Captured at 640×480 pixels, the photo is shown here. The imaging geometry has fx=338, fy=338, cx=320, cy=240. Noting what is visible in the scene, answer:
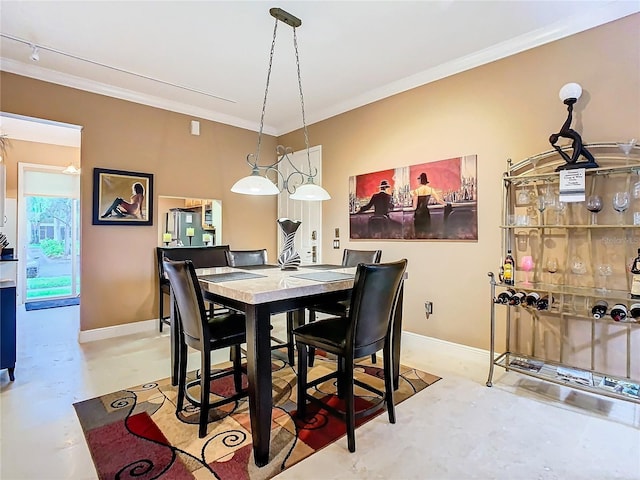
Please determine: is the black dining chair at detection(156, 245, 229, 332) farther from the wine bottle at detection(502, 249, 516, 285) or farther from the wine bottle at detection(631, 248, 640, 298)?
the wine bottle at detection(631, 248, 640, 298)

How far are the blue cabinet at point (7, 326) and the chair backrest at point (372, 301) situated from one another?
9.07 ft

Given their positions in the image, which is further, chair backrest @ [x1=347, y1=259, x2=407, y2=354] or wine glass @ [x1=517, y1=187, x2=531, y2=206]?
wine glass @ [x1=517, y1=187, x2=531, y2=206]

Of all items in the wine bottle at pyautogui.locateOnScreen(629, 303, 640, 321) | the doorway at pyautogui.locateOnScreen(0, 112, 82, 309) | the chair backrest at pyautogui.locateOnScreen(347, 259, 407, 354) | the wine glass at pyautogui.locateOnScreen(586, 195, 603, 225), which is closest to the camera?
the chair backrest at pyautogui.locateOnScreen(347, 259, 407, 354)

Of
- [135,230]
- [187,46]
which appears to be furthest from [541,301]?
[135,230]

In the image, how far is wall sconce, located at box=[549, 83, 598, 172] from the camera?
95.9 inches

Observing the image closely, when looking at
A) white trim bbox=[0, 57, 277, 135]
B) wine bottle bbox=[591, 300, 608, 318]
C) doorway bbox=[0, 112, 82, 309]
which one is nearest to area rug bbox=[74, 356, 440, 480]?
wine bottle bbox=[591, 300, 608, 318]

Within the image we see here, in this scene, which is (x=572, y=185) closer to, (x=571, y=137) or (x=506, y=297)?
(x=571, y=137)

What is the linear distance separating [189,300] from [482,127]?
9.53 feet

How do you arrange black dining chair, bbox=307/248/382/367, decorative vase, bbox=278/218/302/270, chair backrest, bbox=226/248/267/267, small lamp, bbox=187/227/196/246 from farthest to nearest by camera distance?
1. small lamp, bbox=187/227/196/246
2. chair backrest, bbox=226/248/267/267
3. black dining chair, bbox=307/248/382/367
4. decorative vase, bbox=278/218/302/270

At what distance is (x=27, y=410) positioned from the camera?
2270 mm

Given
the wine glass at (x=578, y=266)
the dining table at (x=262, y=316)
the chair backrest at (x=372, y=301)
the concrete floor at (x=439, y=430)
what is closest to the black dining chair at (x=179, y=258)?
the concrete floor at (x=439, y=430)

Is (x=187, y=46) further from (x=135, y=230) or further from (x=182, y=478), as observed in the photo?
(x=182, y=478)

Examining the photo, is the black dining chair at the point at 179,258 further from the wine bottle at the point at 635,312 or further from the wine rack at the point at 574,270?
the wine bottle at the point at 635,312

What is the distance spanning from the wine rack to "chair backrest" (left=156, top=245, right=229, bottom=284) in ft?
10.9
